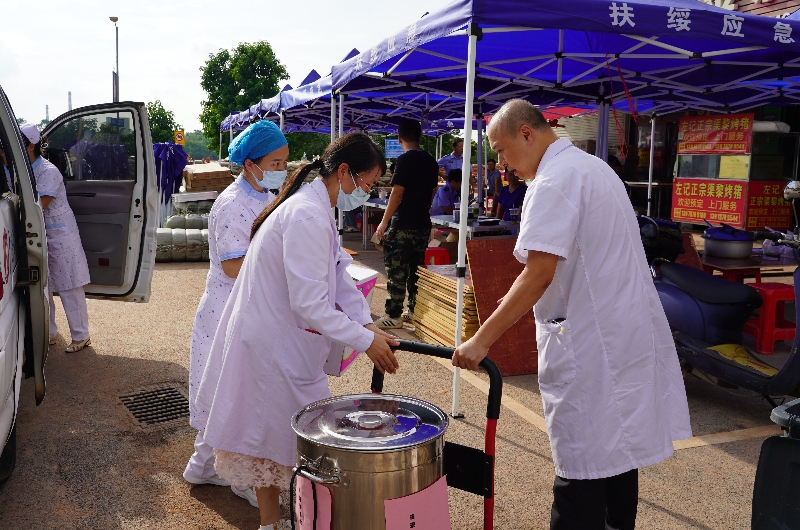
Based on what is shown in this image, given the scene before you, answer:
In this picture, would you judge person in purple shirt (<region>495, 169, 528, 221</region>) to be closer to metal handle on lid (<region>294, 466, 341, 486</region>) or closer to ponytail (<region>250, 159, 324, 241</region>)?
ponytail (<region>250, 159, 324, 241</region>)

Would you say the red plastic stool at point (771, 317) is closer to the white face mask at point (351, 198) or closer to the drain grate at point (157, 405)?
the white face mask at point (351, 198)

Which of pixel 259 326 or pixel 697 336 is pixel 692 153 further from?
pixel 259 326

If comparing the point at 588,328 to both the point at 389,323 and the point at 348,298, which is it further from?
the point at 389,323

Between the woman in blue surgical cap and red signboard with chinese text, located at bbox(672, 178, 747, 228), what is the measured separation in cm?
1288

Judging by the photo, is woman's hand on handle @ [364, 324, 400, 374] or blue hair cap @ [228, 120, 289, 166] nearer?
woman's hand on handle @ [364, 324, 400, 374]

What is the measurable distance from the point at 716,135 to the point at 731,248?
9.45 m

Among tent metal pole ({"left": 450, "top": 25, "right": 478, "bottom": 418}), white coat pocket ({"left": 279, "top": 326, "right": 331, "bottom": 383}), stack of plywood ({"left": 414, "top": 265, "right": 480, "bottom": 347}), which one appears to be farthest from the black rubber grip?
stack of plywood ({"left": 414, "top": 265, "right": 480, "bottom": 347})

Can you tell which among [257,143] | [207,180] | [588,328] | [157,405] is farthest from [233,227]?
[207,180]

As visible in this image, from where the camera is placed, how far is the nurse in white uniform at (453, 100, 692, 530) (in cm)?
236

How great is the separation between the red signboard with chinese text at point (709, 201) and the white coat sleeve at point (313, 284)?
13583mm

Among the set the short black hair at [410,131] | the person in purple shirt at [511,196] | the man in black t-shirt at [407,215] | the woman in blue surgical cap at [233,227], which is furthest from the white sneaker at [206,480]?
the person in purple shirt at [511,196]

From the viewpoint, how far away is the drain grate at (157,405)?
4707 mm

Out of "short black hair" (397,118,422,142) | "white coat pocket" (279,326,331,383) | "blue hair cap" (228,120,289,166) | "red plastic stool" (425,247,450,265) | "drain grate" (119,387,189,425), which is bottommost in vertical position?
"drain grate" (119,387,189,425)

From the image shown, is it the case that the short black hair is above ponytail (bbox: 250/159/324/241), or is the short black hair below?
above
